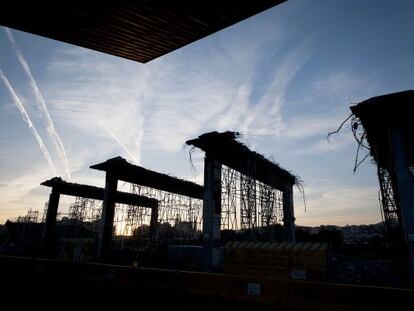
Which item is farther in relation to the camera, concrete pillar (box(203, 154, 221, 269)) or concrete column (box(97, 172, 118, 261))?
concrete column (box(97, 172, 118, 261))

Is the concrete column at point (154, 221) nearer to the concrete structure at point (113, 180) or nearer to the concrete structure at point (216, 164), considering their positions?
the concrete structure at point (113, 180)

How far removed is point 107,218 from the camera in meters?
24.0

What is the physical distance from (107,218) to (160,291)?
21.1 m

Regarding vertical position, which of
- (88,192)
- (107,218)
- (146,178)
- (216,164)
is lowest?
(107,218)

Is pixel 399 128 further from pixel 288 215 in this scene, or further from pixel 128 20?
pixel 288 215

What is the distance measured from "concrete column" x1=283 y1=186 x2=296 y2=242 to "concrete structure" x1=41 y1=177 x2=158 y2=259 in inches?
642

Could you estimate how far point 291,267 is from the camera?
13.3 m

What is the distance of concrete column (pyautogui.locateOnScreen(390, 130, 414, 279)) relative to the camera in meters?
13.9

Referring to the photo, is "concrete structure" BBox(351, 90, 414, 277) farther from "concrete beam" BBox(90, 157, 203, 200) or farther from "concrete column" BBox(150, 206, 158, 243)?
"concrete column" BBox(150, 206, 158, 243)

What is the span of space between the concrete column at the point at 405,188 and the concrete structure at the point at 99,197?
788 inches

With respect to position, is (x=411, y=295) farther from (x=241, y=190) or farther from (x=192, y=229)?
(x=192, y=229)

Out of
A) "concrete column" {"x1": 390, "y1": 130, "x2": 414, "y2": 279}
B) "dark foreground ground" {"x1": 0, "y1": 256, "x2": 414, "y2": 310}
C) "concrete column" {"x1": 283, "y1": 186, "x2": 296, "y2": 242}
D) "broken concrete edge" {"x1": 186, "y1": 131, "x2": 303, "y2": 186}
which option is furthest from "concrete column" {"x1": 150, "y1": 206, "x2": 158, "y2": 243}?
"dark foreground ground" {"x1": 0, "y1": 256, "x2": 414, "y2": 310}

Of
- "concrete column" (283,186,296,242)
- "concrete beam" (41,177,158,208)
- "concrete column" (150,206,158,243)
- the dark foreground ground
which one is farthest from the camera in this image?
"concrete column" (150,206,158,243)

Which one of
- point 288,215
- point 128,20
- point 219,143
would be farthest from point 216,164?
point 128,20
